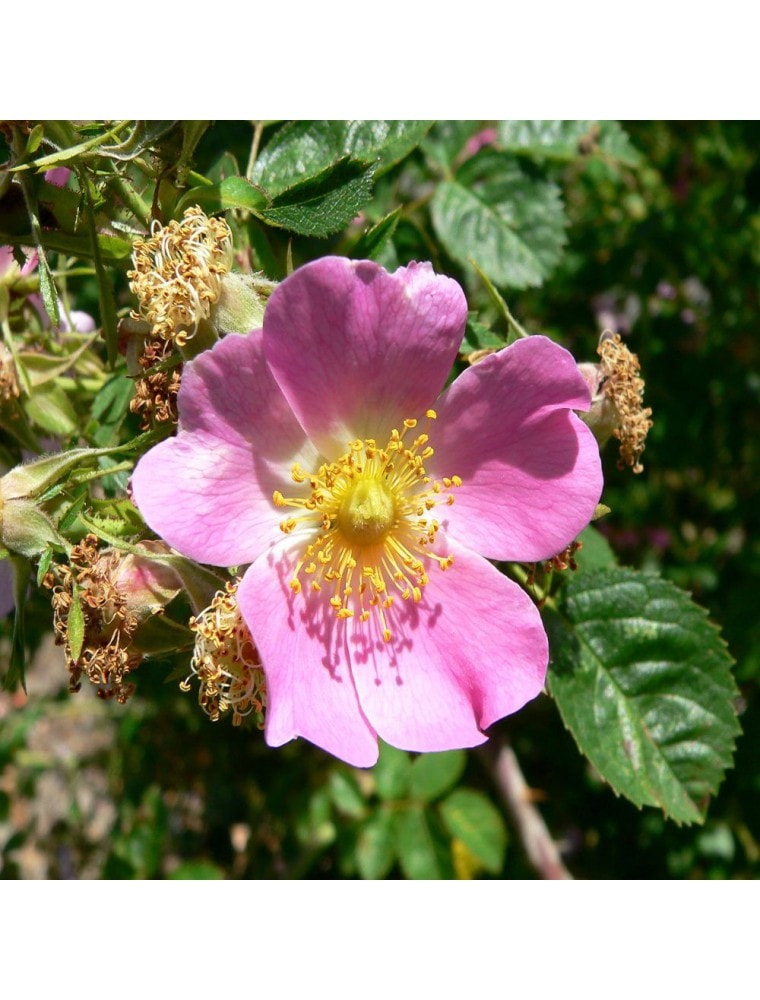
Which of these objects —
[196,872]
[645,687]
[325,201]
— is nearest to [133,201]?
[325,201]

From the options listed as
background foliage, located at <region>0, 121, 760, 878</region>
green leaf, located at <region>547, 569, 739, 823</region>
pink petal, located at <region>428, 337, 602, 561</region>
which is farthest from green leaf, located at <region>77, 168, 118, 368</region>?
green leaf, located at <region>547, 569, 739, 823</region>

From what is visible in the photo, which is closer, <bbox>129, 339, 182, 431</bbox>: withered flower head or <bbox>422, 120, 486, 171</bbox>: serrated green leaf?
<bbox>129, 339, 182, 431</bbox>: withered flower head

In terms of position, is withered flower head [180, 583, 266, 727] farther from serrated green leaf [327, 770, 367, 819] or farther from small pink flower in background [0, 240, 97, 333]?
serrated green leaf [327, 770, 367, 819]

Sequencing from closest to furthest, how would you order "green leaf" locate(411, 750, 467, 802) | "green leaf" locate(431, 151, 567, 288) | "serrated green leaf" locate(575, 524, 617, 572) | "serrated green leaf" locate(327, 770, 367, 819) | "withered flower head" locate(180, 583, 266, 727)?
"withered flower head" locate(180, 583, 266, 727), "serrated green leaf" locate(575, 524, 617, 572), "green leaf" locate(431, 151, 567, 288), "green leaf" locate(411, 750, 467, 802), "serrated green leaf" locate(327, 770, 367, 819)

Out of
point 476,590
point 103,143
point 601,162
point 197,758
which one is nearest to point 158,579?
point 476,590

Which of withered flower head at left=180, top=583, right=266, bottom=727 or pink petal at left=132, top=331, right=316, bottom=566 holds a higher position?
pink petal at left=132, top=331, right=316, bottom=566
